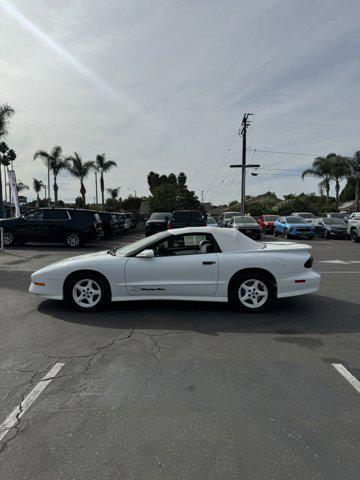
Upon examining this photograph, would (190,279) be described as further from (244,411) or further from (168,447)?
(168,447)

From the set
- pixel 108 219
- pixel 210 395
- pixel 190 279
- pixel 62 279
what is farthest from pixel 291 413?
pixel 108 219

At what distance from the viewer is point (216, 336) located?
4.63 metres

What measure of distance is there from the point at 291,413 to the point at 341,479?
2.36 ft

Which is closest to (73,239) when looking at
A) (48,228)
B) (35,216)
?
(48,228)

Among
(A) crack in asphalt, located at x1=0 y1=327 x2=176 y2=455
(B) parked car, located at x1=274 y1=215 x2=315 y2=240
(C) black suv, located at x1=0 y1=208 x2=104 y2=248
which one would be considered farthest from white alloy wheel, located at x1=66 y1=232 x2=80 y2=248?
(B) parked car, located at x1=274 y1=215 x2=315 y2=240

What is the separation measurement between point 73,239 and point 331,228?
1508cm

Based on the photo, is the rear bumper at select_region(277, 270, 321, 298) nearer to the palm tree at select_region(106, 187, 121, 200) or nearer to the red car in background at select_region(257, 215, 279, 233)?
the red car in background at select_region(257, 215, 279, 233)

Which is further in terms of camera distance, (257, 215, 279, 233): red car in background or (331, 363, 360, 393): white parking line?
(257, 215, 279, 233): red car in background

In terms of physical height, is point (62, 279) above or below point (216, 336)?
above

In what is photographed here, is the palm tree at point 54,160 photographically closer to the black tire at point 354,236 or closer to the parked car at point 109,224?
the parked car at point 109,224

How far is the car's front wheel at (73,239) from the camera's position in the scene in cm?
1598

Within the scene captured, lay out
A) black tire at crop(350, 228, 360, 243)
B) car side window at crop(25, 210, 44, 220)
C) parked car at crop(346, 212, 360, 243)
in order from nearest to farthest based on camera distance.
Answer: car side window at crop(25, 210, 44, 220) < parked car at crop(346, 212, 360, 243) < black tire at crop(350, 228, 360, 243)

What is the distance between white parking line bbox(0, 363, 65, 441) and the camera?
2734 mm

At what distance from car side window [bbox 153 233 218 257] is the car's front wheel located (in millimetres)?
10970
